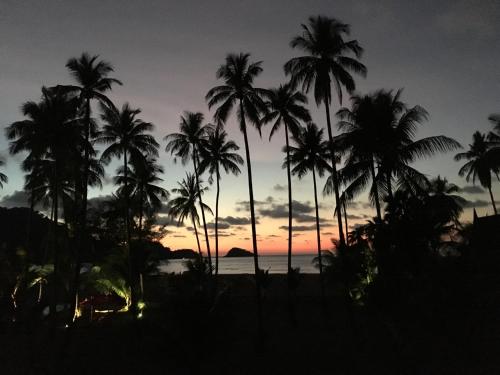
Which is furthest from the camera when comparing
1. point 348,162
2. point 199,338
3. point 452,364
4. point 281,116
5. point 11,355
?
point 281,116

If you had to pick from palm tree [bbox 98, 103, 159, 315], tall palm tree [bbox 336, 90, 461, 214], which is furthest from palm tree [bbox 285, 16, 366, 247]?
palm tree [bbox 98, 103, 159, 315]

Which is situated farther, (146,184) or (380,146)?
(146,184)

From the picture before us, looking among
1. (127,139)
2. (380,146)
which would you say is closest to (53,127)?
(127,139)

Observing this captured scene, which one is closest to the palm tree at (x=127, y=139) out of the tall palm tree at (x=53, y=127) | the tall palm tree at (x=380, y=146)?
the tall palm tree at (x=53, y=127)

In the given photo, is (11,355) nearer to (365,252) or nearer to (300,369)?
(300,369)

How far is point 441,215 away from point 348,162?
21.2ft

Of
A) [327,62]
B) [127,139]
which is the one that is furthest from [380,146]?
[127,139]

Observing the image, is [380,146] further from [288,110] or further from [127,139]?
[127,139]

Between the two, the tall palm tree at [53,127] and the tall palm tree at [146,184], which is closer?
the tall palm tree at [53,127]

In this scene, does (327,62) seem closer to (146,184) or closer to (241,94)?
(241,94)

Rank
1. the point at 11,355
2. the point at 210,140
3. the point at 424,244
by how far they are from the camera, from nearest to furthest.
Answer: the point at 424,244
the point at 11,355
the point at 210,140

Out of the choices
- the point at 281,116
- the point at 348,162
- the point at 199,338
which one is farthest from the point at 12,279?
the point at 348,162

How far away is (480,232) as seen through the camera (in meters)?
20.3

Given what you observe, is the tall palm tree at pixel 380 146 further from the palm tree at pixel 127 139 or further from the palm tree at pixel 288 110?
the palm tree at pixel 127 139
